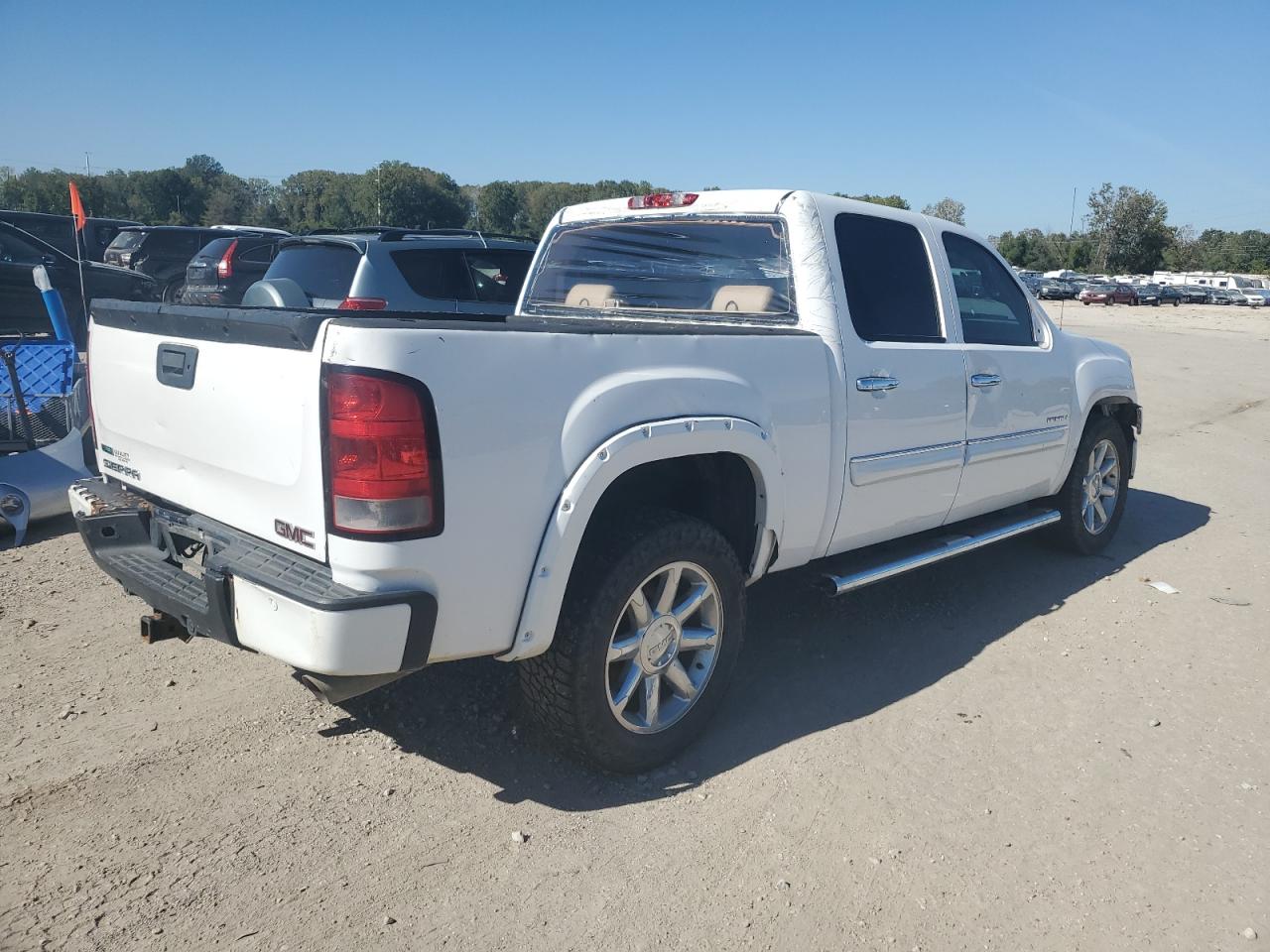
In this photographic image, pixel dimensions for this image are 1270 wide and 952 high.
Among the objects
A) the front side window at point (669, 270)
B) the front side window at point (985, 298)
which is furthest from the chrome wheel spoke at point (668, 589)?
the front side window at point (985, 298)

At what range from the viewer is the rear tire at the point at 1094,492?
541 centimetres

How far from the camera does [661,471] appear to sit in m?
3.35

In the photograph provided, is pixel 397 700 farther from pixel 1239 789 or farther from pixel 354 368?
pixel 1239 789

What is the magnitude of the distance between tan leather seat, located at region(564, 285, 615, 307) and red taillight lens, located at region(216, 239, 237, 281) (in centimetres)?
916

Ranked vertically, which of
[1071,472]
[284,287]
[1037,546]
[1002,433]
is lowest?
[1037,546]

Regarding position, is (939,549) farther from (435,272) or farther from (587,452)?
(435,272)

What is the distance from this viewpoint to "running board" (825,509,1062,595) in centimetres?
371

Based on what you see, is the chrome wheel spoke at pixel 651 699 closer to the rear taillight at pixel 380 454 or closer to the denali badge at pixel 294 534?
the rear taillight at pixel 380 454

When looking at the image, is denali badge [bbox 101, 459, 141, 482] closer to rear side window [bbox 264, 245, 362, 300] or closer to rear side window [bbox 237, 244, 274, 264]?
rear side window [bbox 264, 245, 362, 300]

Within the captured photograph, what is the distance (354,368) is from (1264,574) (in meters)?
5.53

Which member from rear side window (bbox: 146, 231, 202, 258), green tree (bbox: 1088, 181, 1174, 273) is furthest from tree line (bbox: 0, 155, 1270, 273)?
rear side window (bbox: 146, 231, 202, 258)

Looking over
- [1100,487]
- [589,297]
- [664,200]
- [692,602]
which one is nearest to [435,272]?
[589,297]

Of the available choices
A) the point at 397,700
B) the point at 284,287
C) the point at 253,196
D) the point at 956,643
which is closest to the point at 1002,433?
the point at 956,643

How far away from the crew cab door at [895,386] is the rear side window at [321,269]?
482cm
